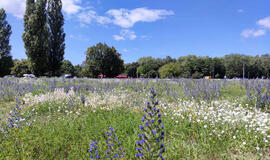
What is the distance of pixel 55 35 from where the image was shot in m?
30.1

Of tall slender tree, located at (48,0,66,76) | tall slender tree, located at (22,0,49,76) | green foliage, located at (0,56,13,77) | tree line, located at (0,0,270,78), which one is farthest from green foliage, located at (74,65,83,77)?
tall slender tree, located at (22,0,49,76)

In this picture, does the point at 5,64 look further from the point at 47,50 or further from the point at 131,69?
the point at 131,69

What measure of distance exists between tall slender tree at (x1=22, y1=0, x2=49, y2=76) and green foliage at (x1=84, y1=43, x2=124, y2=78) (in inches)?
826

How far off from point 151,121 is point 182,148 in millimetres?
1901

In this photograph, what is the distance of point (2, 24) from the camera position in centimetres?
3944

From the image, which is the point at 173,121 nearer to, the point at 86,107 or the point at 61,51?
the point at 86,107

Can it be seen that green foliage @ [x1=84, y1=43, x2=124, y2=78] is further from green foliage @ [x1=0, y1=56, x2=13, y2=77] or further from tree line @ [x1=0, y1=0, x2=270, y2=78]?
green foliage @ [x1=0, y1=56, x2=13, y2=77]

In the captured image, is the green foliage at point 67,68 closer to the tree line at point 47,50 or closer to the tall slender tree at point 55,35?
the tree line at point 47,50

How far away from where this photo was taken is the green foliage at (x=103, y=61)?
48.9 m

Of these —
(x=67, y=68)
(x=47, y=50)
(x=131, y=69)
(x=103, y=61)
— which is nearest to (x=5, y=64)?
(x=47, y=50)

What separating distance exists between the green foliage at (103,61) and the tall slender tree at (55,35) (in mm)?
18224

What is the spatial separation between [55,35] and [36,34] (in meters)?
3.12

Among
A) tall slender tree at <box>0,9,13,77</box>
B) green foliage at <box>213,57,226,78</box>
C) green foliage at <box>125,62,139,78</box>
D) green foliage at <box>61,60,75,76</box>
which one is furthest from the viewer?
green foliage at <box>125,62,139,78</box>

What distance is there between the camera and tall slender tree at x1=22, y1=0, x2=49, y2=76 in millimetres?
27234
